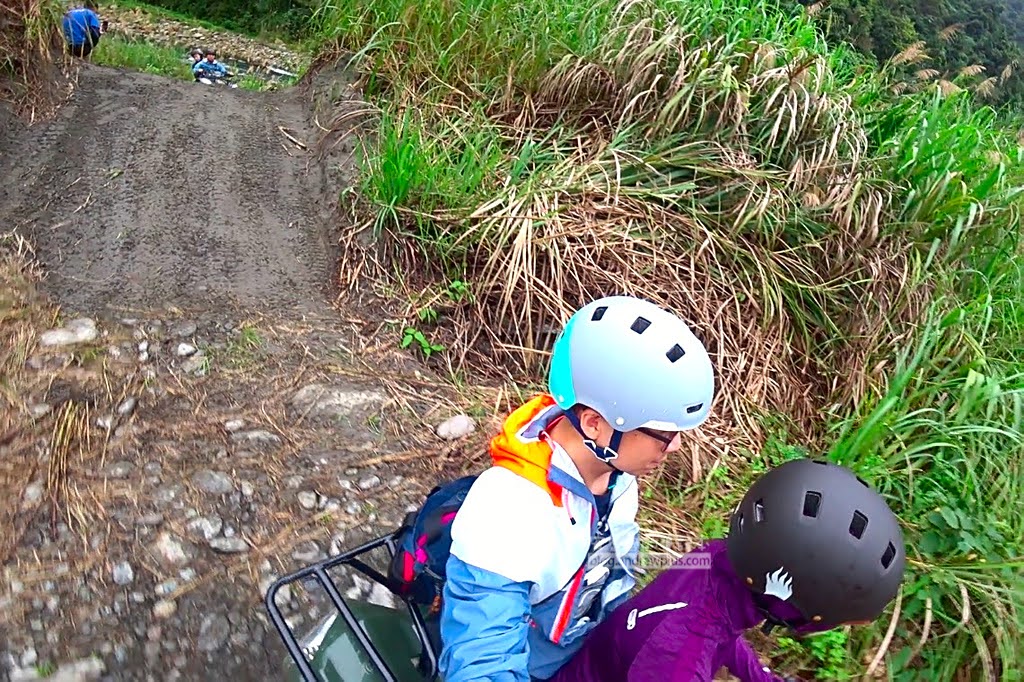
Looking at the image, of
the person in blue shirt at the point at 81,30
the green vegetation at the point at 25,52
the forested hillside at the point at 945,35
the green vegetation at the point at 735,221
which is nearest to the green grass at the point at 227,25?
the person in blue shirt at the point at 81,30

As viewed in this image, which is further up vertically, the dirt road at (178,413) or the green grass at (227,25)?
the dirt road at (178,413)

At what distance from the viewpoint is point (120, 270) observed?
345 centimetres

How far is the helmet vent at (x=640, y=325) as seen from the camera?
1557mm

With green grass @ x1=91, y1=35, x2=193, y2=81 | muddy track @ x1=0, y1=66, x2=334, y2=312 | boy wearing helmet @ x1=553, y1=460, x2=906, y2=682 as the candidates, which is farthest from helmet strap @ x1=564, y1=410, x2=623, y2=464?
green grass @ x1=91, y1=35, x2=193, y2=81

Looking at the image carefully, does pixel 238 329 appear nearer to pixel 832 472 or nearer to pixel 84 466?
pixel 84 466

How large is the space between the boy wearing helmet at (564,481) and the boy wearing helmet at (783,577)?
0.68ft

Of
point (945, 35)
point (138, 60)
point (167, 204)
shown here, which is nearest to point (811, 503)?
point (167, 204)

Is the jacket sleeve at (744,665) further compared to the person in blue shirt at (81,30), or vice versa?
the person in blue shirt at (81,30)

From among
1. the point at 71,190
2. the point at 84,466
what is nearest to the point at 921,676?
the point at 84,466

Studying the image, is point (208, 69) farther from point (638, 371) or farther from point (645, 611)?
point (645, 611)

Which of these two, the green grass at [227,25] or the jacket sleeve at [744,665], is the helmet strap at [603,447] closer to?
the jacket sleeve at [744,665]

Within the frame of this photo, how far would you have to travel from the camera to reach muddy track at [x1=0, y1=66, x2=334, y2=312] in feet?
11.4

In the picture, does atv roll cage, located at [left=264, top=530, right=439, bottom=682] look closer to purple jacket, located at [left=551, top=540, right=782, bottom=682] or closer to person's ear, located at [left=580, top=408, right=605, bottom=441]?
purple jacket, located at [left=551, top=540, right=782, bottom=682]

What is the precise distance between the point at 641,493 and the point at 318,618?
1.41 m
